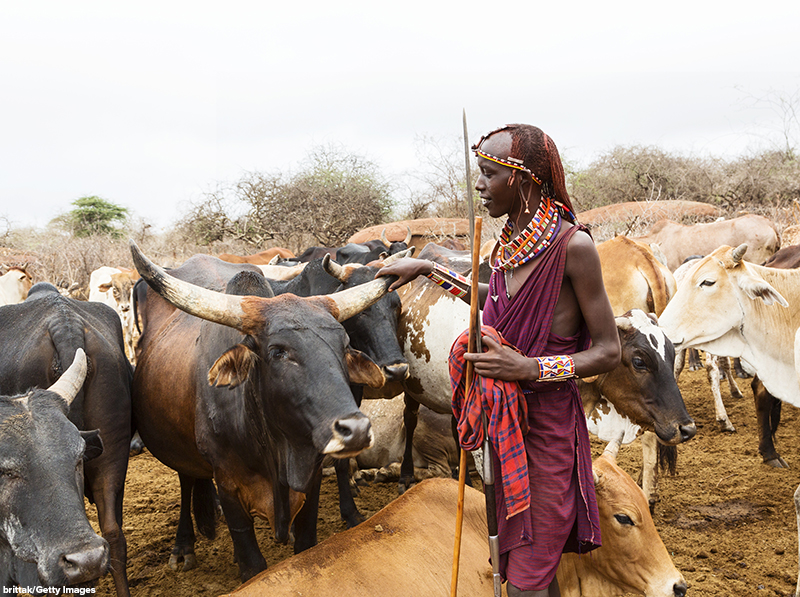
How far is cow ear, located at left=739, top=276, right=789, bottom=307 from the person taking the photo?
4.56 m

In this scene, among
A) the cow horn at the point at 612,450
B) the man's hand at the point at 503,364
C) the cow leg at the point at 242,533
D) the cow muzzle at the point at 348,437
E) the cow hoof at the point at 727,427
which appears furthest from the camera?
the cow hoof at the point at 727,427

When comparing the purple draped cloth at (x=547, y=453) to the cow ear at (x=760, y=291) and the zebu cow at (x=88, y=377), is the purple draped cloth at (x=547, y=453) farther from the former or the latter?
the cow ear at (x=760, y=291)

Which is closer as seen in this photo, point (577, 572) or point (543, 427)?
point (543, 427)

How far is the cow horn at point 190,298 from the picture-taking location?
280cm

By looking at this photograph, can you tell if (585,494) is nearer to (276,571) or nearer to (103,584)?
(276,571)

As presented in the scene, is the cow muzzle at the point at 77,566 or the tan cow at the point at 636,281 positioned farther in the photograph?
the tan cow at the point at 636,281

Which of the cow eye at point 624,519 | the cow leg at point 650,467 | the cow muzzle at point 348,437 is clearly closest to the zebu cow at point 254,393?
the cow muzzle at point 348,437

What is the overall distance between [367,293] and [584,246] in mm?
1335

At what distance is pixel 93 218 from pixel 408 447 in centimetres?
2821

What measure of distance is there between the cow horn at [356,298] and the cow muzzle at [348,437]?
0.74m

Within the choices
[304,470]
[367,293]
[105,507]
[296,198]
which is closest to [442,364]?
[367,293]

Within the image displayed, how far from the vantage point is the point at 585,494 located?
2314 millimetres

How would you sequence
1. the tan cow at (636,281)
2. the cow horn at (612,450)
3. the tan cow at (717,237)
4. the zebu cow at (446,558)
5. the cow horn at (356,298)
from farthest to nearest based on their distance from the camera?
the tan cow at (717,237) < the tan cow at (636,281) < the cow horn at (612,450) < the cow horn at (356,298) < the zebu cow at (446,558)

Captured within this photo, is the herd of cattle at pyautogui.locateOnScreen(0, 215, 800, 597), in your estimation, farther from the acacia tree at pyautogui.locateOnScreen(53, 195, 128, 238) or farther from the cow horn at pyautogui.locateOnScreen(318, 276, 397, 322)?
the acacia tree at pyautogui.locateOnScreen(53, 195, 128, 238)
